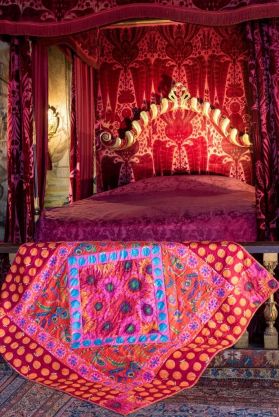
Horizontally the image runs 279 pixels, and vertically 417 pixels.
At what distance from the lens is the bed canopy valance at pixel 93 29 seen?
368cm

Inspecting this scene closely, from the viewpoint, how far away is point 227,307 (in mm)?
3000

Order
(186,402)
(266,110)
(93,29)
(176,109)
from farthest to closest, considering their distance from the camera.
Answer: (176,109) → (93,29) → (266,110) → (186,402)

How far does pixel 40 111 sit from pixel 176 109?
2.21 meters

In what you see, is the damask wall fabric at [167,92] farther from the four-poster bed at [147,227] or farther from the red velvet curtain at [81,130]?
the red velvet curtain at [81,130]

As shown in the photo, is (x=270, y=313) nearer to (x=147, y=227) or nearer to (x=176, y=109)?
(x=147, y=227)

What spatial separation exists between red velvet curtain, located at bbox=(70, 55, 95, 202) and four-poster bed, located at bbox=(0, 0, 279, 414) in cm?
2

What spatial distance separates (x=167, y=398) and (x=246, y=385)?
1.51ft

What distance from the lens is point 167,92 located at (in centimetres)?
646

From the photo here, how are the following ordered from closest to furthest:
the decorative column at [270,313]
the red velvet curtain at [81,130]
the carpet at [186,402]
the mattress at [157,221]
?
the carpet at [186,402], the decorative column at [270,313], the mattress at [157,221], the red velvet curtain at [81,130]

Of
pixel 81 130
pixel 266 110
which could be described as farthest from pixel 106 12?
pixel 81 130

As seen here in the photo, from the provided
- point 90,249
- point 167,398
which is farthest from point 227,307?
point 90,249

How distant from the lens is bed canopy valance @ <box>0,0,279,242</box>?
3684 millimetres

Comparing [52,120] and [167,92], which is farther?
[52,120]

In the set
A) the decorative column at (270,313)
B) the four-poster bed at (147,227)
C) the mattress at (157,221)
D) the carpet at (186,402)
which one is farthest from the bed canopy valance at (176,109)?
the carpet at (186,402)
